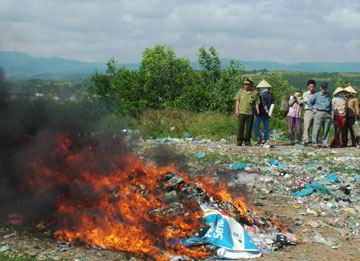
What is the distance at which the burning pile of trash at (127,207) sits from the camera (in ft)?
15.8

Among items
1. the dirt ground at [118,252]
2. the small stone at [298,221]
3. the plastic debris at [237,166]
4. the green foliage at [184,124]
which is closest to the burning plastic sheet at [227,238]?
the dirt ground at [118,252]

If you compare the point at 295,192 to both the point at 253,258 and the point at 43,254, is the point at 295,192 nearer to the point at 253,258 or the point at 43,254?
the point at 253,258

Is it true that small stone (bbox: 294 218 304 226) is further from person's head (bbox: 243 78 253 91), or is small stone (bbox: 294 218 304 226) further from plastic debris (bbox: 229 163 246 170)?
person's head (bbox: 243 78 253 91)

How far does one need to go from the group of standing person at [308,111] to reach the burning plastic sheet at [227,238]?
6598mm

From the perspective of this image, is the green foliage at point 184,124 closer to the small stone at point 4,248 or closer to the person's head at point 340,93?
the person's head at point 340,93

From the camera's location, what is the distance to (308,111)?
39.6 feet

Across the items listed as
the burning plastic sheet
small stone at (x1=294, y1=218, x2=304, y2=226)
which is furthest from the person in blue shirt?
the burning plastic sheet

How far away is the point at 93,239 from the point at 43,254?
59cm

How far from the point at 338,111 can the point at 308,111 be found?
112 centimetres

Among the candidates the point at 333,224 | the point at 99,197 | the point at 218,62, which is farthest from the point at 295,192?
the point at 218,62

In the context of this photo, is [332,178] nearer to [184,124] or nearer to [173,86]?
[184,124]

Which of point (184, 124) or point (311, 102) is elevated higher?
point (311, 102)

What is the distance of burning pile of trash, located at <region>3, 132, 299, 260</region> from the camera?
4.81m

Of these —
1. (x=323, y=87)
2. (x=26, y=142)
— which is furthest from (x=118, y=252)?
(x=323, y=87)
